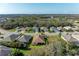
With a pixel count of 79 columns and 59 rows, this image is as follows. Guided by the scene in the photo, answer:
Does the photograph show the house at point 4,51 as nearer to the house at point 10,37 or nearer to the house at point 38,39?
the house at point 10,37

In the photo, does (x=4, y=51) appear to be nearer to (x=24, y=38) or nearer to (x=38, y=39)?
(x=24, y=38)

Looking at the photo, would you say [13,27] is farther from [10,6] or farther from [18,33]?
[10,6]

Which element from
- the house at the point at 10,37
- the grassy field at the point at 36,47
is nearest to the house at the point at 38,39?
the grassy field at the point at 36,47

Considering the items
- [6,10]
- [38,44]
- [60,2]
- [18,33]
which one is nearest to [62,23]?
[60,2]

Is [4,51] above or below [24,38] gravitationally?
below

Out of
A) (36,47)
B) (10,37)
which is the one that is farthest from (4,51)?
(36,47)

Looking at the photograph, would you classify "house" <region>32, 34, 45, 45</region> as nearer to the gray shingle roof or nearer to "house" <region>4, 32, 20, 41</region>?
the gray shingle roof

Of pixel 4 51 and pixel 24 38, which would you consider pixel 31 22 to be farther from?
pixel 4 51

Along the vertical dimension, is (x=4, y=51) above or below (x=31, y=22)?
below

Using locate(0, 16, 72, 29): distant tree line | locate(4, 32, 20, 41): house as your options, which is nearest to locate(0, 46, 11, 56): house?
locate(4, 32, 20, 41): house

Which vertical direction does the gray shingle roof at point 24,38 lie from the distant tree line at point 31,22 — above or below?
below

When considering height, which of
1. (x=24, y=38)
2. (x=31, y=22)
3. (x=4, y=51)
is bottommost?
(x=4, y=51)

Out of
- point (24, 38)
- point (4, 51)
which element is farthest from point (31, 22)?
point (4, 51)
